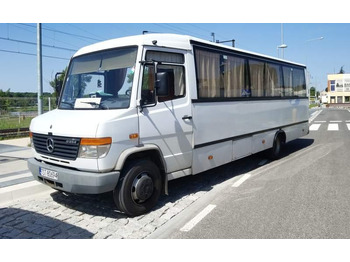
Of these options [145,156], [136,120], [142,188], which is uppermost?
[136,120]

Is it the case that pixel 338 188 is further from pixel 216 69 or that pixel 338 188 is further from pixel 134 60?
pixel 134 60

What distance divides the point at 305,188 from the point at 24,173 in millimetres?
6265

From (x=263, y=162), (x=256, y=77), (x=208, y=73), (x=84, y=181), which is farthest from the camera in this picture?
(x=263, y=162)

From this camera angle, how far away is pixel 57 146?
450 centimetres

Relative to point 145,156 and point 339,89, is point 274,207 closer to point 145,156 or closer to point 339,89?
point 145,156

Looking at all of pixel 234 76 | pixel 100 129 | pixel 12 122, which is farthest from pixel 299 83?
pixel 12 122

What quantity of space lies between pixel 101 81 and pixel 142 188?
192 cm

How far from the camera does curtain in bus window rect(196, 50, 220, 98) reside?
5639mm

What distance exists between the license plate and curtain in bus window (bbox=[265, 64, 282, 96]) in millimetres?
6255

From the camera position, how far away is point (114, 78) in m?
4.68

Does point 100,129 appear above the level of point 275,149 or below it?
above

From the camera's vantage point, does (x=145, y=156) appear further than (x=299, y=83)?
No

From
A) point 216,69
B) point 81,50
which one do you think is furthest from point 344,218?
point 81,50

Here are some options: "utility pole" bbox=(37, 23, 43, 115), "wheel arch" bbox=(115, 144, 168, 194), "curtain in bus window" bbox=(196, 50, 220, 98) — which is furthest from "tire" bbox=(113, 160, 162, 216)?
"utility pole" bbox=(37, 23, 43, 115)
